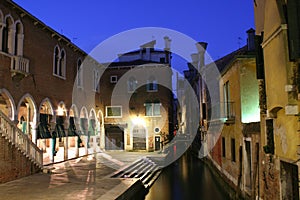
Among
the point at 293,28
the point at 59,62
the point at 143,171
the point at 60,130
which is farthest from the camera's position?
the point at 59,62

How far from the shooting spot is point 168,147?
24531 millimetres

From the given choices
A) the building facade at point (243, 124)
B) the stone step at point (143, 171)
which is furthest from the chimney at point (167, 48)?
the building facade at point (243, 124)

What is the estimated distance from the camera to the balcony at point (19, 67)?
12.4m

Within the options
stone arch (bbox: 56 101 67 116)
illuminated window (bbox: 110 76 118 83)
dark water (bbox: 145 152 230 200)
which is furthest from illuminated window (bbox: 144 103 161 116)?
stone arch (bbox: 56 101 67 116)

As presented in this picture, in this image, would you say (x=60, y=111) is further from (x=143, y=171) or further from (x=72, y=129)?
(x=143, y=171)

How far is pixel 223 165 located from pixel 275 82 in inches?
306

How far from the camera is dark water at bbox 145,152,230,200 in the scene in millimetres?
11383

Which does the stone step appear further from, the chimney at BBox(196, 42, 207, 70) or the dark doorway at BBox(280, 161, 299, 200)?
the chimney at BBox(196, 42, 207, 70)

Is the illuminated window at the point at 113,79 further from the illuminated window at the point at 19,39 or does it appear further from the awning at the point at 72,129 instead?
the illuminated window at the point at 19,39

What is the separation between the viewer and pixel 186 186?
43.1ft

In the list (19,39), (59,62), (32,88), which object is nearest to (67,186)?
(32,88)

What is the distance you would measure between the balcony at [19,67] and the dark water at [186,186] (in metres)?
7.53

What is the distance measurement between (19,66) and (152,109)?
14181mm

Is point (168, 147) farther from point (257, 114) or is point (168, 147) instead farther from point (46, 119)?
point (257, 114)
